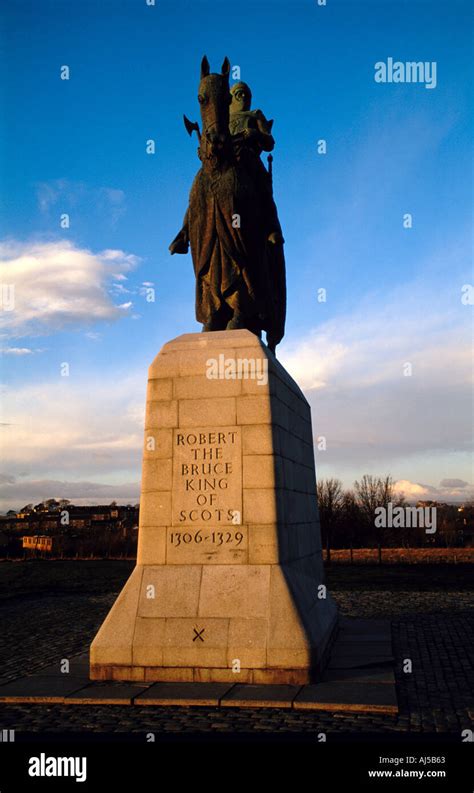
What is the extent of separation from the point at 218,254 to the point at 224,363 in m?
2.09

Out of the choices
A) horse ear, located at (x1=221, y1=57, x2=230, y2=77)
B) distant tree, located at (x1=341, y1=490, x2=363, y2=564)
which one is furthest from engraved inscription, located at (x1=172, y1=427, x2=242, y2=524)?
distant tree, located at (x1=341, y1=490, x2=363, y2=564)

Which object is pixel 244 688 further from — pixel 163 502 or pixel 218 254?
pixel 218 254

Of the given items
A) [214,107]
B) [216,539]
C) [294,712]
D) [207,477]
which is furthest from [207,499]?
[214,107]

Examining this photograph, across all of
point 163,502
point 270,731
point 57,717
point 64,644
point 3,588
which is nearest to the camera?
point 270,731

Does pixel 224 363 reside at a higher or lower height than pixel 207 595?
higher

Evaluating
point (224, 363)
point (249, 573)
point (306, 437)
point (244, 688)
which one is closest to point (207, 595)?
point (249, 573)

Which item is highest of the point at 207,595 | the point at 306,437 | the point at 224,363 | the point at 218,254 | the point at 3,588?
the point at 218,254

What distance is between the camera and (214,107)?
379 inches

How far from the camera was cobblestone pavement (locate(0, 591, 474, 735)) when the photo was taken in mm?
6121

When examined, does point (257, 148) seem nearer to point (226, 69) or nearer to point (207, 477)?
point (226, 69)

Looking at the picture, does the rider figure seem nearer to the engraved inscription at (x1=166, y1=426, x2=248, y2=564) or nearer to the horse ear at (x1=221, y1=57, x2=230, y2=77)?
the horse ear at (x1=221, y1=57, x2=230, y2=77)

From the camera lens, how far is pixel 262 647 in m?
7.60

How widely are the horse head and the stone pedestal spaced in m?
2.75

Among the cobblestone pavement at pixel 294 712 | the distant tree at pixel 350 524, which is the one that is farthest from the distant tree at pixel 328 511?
the cobblestone pavement at pixel 294 712
